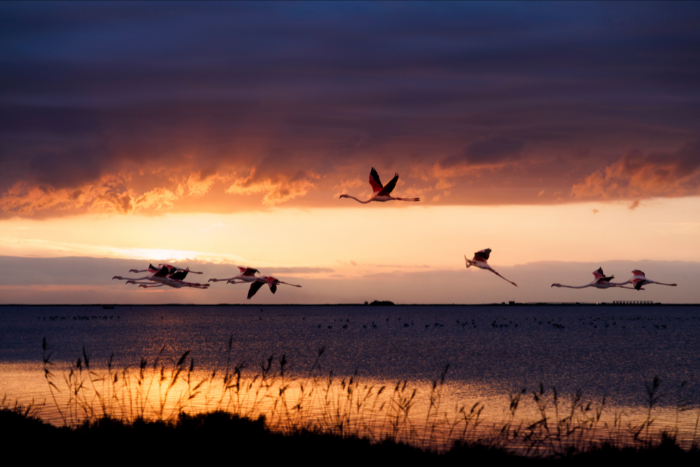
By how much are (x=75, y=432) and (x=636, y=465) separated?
1386 cm

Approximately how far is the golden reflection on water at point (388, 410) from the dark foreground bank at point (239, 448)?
1881mm

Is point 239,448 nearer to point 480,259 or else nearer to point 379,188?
point 379,188

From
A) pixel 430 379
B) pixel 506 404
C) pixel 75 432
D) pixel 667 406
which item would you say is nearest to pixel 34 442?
pixel 75 432

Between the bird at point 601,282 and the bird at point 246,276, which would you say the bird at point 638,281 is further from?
the bird at point 246,276

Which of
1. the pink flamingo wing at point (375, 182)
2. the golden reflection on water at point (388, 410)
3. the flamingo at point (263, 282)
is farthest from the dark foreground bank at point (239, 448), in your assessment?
the pink flamingo wing at point (375, 182)

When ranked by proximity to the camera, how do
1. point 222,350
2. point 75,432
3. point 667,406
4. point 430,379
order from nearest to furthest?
1. point 75,432
2. point 667,406
3. point 430,379
4. point 222,350

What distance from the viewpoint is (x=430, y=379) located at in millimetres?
47500

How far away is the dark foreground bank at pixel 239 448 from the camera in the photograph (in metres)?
14.4

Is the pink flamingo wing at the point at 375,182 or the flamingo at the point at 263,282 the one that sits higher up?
the pink flamingo wing at the point at 375,182

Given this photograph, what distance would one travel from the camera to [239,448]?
15195 mm

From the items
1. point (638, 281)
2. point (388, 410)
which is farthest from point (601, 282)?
point (388, 410)

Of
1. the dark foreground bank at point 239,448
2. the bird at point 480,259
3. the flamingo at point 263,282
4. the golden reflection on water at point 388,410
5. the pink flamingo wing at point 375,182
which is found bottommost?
the golden reflection on water at point 388,410

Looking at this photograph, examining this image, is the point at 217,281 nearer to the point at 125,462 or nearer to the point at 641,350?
the point at 125,462

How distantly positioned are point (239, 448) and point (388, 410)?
15158 mm
